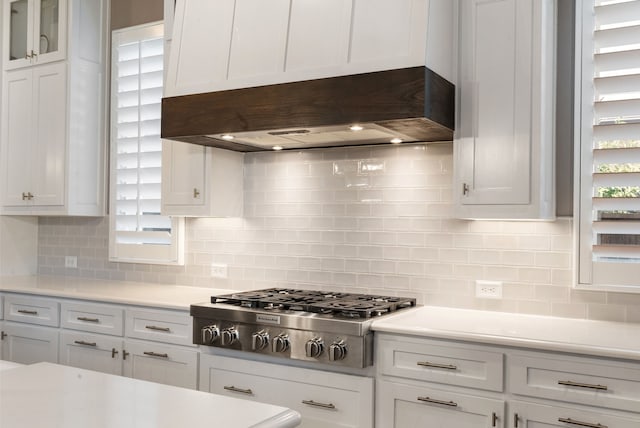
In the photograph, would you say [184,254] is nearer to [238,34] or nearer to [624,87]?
[238,34]

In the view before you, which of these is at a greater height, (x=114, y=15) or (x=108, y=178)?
(x=114, y=15)

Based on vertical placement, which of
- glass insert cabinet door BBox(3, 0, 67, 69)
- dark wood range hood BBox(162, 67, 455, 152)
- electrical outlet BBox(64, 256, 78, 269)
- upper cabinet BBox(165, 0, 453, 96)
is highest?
glass insert cabinet door BBox(3, 0, 67, 69)

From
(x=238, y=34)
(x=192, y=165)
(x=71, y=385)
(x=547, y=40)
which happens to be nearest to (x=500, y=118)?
(x=547, y=40)

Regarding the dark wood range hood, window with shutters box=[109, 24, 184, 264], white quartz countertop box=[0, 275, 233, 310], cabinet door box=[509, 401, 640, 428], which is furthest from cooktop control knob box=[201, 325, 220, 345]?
cabinet door box=[509, 401, 640, 428]

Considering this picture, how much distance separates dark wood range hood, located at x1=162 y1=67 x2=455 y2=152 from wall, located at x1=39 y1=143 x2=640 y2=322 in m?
0.19

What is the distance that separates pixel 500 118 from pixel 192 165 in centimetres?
178

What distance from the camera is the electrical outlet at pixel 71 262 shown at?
4723mm

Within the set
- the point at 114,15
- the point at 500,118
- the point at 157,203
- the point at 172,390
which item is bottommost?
the point at 172,390

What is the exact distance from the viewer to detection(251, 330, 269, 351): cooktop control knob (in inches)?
116

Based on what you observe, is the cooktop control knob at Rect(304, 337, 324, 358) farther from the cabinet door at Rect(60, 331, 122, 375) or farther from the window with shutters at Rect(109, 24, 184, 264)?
the window with shutters at Rect(109, 24, 184, 264)

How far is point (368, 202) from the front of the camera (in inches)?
137

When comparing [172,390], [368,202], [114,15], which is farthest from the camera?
[114,15]

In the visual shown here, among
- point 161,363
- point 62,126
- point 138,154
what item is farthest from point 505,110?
point 62,126

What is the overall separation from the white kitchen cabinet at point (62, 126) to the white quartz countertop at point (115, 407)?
115 inches
